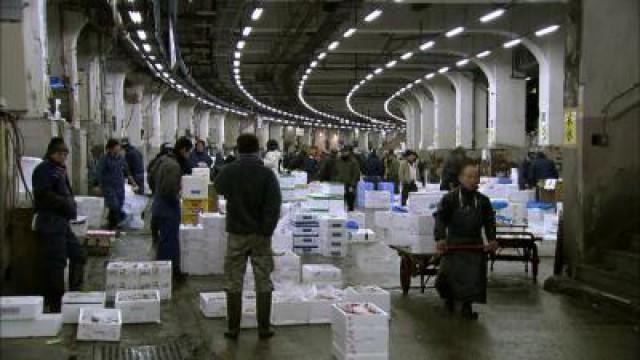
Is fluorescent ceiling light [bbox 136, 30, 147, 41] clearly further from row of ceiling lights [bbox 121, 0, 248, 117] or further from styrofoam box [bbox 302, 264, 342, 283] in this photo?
styrofoam box [bbox 302, 264, 342, 283]

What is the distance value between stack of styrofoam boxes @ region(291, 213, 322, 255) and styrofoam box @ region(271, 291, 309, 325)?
16.8 feet

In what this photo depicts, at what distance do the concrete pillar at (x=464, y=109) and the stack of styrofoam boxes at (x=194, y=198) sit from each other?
24.6m

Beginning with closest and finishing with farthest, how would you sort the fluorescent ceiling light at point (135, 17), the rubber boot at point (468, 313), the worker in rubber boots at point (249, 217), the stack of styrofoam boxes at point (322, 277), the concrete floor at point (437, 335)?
1. the concrete floor at point (437, 335)
2. the worker in rubber boots at point (249, 217)
3. the rubber boot at point (468, 313)
4. the stack of styrofoam boxes at point (322, 277)
5. the fluorescent ceiling light at point (135, 17)

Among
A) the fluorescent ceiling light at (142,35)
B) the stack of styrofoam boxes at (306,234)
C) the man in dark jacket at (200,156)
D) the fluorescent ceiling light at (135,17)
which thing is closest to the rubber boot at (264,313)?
the stack of styrofoam boxes at (306,234)

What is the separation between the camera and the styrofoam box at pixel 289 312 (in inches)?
331

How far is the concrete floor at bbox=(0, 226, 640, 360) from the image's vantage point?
7.27 metres

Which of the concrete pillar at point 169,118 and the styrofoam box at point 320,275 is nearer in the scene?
the styrofoam box at point 320,275

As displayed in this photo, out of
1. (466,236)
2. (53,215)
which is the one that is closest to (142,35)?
(53,215)

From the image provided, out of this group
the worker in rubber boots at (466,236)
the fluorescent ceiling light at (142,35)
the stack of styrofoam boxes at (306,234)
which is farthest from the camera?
the fluorescent ceiling light at (142,35)

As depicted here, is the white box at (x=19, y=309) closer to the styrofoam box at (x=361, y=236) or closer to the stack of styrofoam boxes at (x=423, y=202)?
the stack of styrofoam boxes at (x=423, y=202)

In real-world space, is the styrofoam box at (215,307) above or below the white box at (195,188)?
below

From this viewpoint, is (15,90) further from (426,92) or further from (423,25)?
(426,92)

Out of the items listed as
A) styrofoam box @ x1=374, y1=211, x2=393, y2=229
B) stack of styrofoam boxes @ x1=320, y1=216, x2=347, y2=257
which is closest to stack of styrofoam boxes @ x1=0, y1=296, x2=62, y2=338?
stack of styrofoam boxes @ x1=320, y1=216, x2=347, y2=257

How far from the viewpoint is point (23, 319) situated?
7.06m
